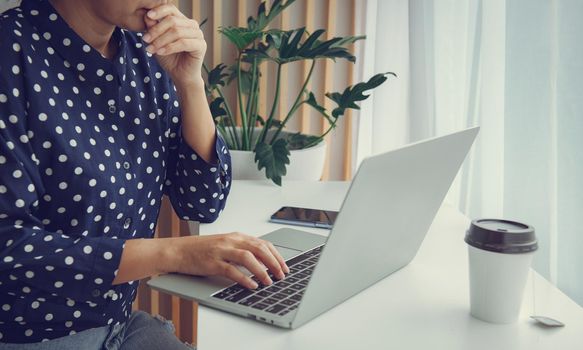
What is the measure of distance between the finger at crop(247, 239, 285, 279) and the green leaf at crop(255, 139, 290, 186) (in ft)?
2.03

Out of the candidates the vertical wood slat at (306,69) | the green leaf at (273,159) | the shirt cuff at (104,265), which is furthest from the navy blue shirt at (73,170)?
the vertical wood slat at (306,69)

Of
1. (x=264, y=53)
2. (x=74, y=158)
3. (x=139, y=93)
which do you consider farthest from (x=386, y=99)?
(x=74, y=158)

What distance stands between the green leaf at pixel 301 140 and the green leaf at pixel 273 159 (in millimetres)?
204

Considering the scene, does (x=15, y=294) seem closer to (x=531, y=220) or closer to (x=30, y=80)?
(x=30, y=80)

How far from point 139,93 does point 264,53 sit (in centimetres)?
69

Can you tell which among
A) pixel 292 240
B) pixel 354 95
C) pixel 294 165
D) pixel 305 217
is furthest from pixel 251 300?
pixel 354 95

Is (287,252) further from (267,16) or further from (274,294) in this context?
(267,16)

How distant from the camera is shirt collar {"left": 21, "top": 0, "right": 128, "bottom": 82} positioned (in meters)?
1.04

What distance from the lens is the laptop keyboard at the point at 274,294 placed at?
2.72 feet

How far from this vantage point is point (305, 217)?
127 centimetres

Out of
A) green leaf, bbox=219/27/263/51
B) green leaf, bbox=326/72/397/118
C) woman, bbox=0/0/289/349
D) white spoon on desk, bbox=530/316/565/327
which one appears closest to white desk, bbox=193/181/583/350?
white spoon on desk, bbox=530/316/565/327

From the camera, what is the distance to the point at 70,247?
0.92m

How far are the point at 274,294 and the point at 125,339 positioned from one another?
386 millimetres

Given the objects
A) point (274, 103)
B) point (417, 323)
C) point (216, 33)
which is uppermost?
point (216, 33)
